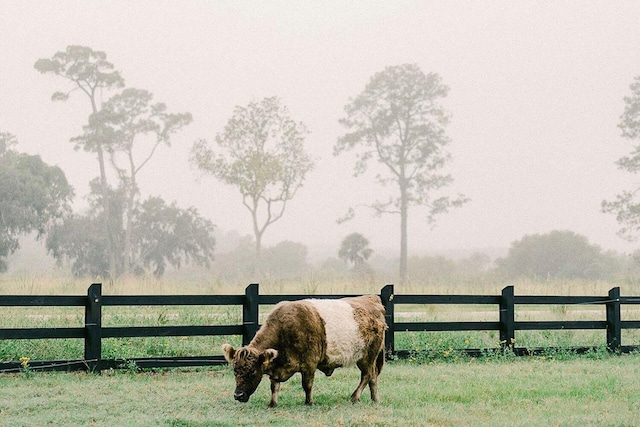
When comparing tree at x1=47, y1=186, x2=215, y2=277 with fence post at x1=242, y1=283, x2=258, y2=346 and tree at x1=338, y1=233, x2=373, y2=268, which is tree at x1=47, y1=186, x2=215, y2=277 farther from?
fence post at x1=242, y1=283, x2=258, y2=346

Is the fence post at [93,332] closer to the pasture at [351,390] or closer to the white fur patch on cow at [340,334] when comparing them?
the pasture at [351,390]

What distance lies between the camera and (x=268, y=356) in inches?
360

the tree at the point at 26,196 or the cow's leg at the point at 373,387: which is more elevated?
the tree at the point at 26,196

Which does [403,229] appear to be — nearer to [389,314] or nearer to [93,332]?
[389,314]

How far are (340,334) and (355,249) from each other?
43.5m

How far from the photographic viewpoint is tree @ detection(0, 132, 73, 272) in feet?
152

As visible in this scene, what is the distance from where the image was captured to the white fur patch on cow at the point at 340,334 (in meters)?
9.67

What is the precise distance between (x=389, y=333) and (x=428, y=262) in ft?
146

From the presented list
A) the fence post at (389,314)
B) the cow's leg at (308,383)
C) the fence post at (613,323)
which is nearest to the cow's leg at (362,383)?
the cow's leg at (308,383)

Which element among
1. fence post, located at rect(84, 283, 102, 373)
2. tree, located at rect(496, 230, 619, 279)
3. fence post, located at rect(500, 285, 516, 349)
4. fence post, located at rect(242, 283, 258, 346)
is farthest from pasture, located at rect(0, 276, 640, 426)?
tree, located at rect(496, 230, 619, 279)

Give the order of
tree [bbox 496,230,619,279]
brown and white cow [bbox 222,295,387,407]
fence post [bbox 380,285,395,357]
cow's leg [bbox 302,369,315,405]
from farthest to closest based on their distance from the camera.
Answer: tree [bbox 496,230,619,279]
fence post [bbox 380,285,395,357]
cow's leg [bbox 302,369,315,405]
brown and white cow [bbox 222,295,387,407]

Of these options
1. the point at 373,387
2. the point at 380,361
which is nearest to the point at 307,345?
the point at 373,387

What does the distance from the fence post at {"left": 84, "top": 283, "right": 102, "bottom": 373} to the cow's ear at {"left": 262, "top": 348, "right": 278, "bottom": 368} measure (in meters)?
4.33

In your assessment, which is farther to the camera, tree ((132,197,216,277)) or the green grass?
tree ((132,197,216,277))
